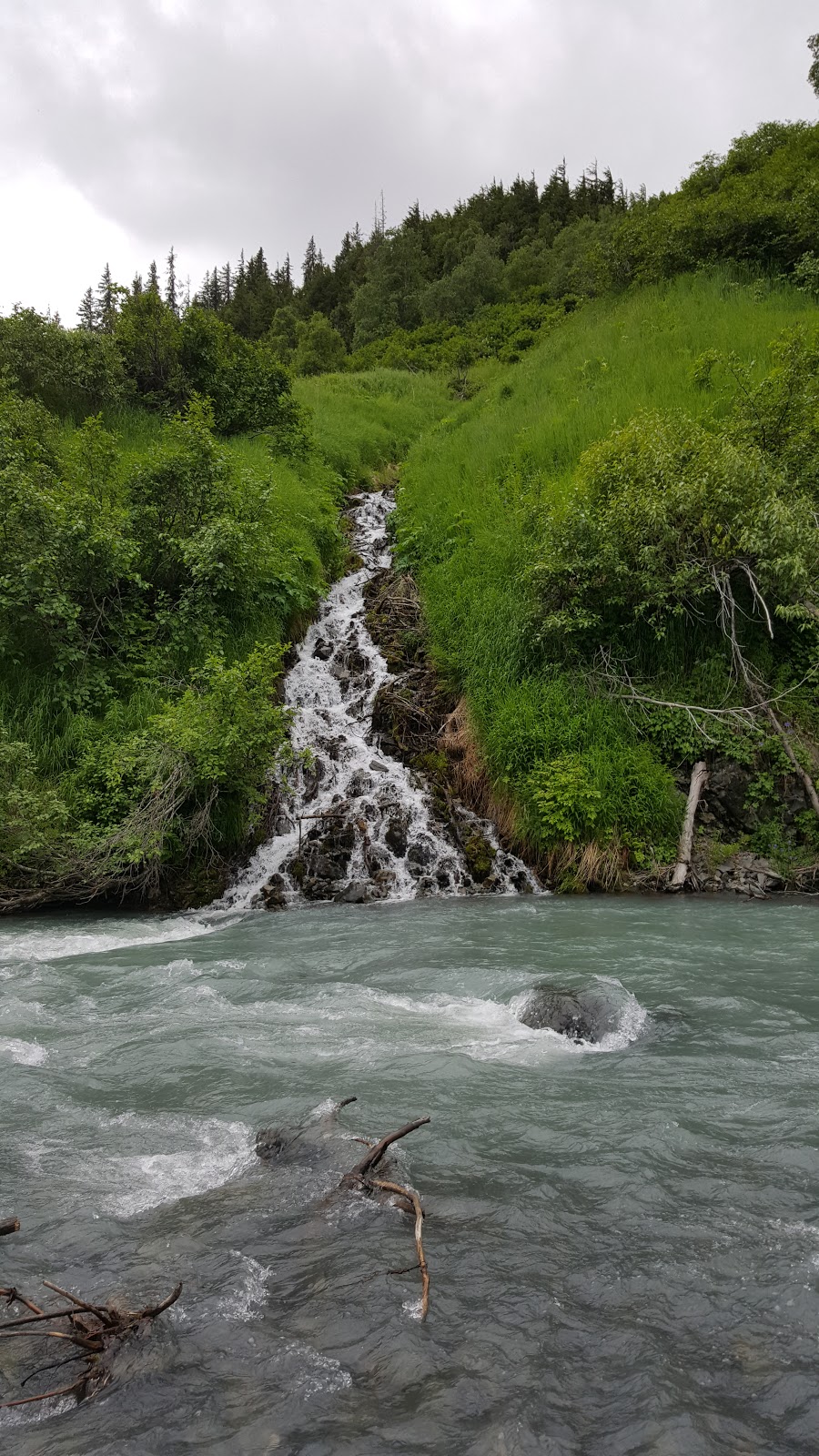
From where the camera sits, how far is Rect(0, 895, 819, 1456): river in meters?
2.77

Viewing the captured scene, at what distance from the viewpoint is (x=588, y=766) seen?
12578 mm

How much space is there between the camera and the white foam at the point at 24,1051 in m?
6.00

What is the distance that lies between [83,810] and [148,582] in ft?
16.8

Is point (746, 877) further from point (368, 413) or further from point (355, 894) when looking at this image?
point (368, 413)

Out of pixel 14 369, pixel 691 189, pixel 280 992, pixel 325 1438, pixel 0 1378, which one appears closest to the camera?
pixel 325 1438

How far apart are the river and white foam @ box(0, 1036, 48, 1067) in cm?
3

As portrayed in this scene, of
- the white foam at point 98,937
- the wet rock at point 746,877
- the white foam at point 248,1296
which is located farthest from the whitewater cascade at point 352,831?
the white foam at point 248,1296

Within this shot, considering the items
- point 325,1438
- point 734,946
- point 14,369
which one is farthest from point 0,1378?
point 14,369

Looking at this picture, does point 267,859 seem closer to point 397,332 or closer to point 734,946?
point 734,946

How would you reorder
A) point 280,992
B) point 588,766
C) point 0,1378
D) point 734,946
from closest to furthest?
1. point 0,1378
2. point 280,992
3. point 734,946
4. point 588,766

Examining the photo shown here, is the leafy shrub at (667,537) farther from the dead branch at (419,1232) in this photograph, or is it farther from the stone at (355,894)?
the dead branch at (419,1232)

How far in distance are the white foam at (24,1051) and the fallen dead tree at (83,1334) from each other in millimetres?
3022

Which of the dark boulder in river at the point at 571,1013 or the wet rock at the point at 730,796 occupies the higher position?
the wet rock at the point at 730,796

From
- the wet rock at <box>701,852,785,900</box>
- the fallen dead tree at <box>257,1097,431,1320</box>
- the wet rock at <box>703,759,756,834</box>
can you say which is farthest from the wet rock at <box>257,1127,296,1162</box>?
the wet rock at <box>703,759,756,834</box>
